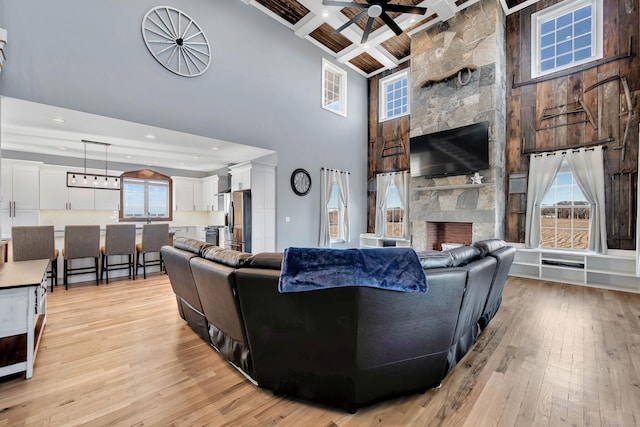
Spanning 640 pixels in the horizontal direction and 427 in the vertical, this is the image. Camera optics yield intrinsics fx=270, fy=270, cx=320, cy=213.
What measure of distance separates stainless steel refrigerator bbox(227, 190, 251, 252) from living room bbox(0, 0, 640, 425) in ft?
2.18

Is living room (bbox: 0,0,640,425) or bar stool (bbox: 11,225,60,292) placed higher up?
living room (bbox: 0,0,640,425)

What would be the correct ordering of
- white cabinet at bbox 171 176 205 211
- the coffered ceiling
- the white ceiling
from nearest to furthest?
the white ceiling, the coffered ceiling, white cabinet at bbox 171 176 205 211

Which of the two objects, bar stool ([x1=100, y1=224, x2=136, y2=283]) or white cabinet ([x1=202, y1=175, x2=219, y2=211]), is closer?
bar stool ([x1=100, y1=224, x2=136, y2=283])

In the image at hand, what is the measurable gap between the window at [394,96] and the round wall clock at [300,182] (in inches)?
116

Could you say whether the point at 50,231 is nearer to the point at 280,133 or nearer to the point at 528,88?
the point at 280,133

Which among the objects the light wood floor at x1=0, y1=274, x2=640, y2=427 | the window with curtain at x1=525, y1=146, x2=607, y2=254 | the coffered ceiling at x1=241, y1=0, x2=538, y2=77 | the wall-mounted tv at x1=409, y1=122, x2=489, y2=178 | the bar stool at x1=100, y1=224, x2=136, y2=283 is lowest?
the light wood floor at x1=0, y1=274, x2=640, y2=427

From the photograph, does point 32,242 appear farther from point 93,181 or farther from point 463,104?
point 463,104

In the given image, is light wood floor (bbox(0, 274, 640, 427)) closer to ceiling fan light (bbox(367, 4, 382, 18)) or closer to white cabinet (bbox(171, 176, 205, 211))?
ceiling fan light (bbox(367, 4, 382, 18))

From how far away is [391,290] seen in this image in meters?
1.52

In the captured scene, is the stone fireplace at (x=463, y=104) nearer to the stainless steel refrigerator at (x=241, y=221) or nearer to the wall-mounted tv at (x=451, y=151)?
the wall-mounted tv at (x=451, y=151)

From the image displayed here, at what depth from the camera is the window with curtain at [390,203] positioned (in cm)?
684

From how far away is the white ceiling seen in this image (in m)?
3.57

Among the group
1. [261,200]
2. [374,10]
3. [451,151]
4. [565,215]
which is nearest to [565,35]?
[451,151]

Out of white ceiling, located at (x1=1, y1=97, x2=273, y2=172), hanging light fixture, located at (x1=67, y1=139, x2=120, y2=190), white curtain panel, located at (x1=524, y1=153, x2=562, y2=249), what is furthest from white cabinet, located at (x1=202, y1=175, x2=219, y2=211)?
white curtain panel, located at (x1=524, y1=153, x2=562, y2=249)
